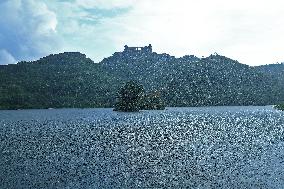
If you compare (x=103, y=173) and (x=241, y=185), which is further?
(x=103, y=173)

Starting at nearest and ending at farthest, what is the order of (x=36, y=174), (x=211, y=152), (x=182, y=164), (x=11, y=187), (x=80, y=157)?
(x=11, y=187) < (x=36, y=174) < (x=182, y=164) < (x=80, y=157) < (x=211, y=152)

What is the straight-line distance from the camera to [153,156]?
70.3 meters

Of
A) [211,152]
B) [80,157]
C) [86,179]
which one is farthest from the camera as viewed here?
[211,152]

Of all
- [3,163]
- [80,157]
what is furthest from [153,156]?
[3,163]

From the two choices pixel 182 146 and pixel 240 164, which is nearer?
pixel 240 164

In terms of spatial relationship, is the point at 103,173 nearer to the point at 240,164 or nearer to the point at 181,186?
the point at 181,186

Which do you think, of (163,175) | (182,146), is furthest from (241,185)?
(182,146)

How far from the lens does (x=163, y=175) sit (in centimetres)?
5209

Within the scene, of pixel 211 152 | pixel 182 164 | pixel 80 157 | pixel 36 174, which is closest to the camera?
pixel 36 174

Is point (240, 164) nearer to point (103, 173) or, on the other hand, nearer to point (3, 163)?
point (103, 173)

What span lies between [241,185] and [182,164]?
648 inches

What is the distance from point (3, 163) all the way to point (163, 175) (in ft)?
98.6

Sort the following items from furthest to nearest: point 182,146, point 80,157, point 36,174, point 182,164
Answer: point 182,146 → point 80,157 → point 182,164 → point 36,174

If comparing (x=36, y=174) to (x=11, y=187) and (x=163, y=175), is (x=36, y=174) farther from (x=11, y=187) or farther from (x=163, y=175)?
(x=163, y=175)
